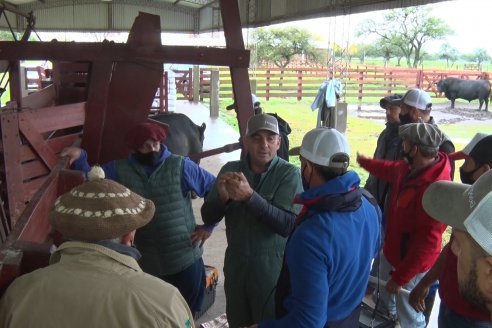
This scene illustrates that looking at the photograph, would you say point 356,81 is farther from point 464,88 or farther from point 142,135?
point 142,135

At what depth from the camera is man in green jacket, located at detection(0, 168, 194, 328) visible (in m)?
1.34

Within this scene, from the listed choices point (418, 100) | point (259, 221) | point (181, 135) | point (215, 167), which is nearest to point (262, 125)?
point (259, 221)

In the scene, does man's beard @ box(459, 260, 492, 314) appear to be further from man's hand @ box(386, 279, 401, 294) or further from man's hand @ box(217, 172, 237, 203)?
man's hand @ box(386, 279, 401, 294)

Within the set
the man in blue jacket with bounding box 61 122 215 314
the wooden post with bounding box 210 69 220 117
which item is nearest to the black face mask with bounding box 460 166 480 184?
the man in blue jacket with bounding box 61 122 215 314

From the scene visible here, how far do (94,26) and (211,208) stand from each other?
25.2 meters

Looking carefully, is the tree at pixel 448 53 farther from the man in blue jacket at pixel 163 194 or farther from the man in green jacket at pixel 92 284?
the man in green jacket at pixel 92 284

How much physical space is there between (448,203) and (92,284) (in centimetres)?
104

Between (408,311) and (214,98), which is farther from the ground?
(214,98)

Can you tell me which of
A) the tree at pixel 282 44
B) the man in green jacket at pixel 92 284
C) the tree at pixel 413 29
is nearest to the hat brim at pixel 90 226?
the man in green jacket at pixel 92 284

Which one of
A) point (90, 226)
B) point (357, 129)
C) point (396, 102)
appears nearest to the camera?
point (90, 226)

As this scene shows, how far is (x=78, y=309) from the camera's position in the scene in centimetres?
134

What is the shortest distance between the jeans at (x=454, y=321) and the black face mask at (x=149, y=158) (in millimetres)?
1926

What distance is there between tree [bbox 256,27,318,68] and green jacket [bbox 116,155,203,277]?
3589cm

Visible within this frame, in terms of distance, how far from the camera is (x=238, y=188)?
244 centimetres
